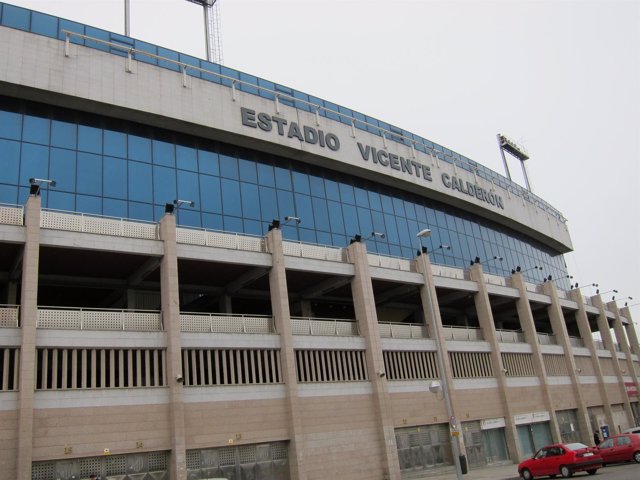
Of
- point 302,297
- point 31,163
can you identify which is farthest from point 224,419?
point 31,163

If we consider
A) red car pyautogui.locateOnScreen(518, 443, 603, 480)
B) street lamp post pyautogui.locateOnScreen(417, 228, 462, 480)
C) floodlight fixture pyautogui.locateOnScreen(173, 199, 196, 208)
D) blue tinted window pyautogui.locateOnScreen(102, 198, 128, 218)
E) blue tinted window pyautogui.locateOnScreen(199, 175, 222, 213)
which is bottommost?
red car pyautogui.locateOnScreen(518, 443, 603, 480)

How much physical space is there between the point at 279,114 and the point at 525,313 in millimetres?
23643

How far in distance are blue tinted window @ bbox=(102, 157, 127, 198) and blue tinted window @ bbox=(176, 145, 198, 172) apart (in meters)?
3.30

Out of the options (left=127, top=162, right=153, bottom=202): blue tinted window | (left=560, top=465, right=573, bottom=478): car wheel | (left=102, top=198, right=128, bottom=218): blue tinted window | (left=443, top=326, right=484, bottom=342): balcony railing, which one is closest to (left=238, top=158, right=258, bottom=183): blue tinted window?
(left=127, top=162, right=153, bottom=202): blue tinted window

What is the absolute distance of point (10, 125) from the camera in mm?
29219

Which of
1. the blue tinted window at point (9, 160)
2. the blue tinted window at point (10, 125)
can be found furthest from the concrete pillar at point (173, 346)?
the blue tinted window at point (10, 125)

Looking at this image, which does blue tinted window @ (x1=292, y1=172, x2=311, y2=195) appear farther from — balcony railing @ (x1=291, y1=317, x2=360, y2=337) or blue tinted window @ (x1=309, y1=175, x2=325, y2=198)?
balcony railing @ (x1=291, y1=317, x2=360, y2=337)

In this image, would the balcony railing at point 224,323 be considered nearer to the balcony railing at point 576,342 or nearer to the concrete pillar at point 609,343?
the balcony railing at point 576,342

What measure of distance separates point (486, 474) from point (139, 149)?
2603 centimetres

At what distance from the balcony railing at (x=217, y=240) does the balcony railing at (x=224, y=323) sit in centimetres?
349

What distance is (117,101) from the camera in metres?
31.4

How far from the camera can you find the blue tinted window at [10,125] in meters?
28.9

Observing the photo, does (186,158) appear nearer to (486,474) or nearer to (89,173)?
(89,173)

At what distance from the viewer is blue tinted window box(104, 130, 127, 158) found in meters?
31.6
